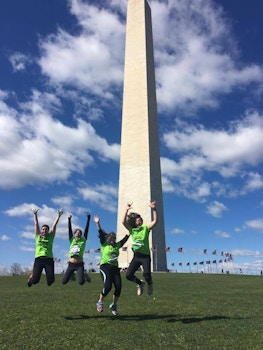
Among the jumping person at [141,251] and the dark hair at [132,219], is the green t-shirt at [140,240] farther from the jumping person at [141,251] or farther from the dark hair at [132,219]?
the dark hair at [132,219]

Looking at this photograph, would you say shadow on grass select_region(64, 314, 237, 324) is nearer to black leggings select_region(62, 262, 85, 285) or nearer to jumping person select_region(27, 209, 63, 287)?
black leggings select_region(62, 262, 85, 285)

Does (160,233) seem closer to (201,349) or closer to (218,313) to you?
(218,313)

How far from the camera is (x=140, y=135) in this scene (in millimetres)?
54000

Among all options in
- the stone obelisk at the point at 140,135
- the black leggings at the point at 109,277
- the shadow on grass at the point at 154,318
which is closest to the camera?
the shadow on grass at the point at 154,318

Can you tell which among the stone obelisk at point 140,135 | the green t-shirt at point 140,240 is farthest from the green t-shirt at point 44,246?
the stone obelisk at point 140,135

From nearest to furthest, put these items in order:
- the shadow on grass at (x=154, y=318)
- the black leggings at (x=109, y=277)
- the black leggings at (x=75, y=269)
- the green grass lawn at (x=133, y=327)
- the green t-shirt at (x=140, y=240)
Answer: the green grass lawn at (x=133, y=327), the shadow on grass at (x=154, y=318), the black leggings at (x=109, y=277), the green t-shirt at (x=140, y=240), the black leggings at (x=75, y=269)

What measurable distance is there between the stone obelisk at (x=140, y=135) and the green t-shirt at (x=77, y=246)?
4086 cm

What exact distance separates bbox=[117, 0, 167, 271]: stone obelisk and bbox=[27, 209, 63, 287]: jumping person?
4121cm

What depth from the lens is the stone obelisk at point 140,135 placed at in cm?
5266

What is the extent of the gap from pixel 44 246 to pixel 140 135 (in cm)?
4461

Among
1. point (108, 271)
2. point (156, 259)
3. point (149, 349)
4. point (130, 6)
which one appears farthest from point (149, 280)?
point (130, 6)

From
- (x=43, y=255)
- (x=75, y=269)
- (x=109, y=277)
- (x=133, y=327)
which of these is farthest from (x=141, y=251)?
(x=43, y=255)

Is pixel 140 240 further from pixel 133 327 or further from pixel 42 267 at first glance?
pixel 42 267

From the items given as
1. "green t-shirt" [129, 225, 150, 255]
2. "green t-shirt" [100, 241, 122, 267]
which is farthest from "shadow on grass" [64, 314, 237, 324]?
"green t-shirt" [129, 225, 150, 255]
